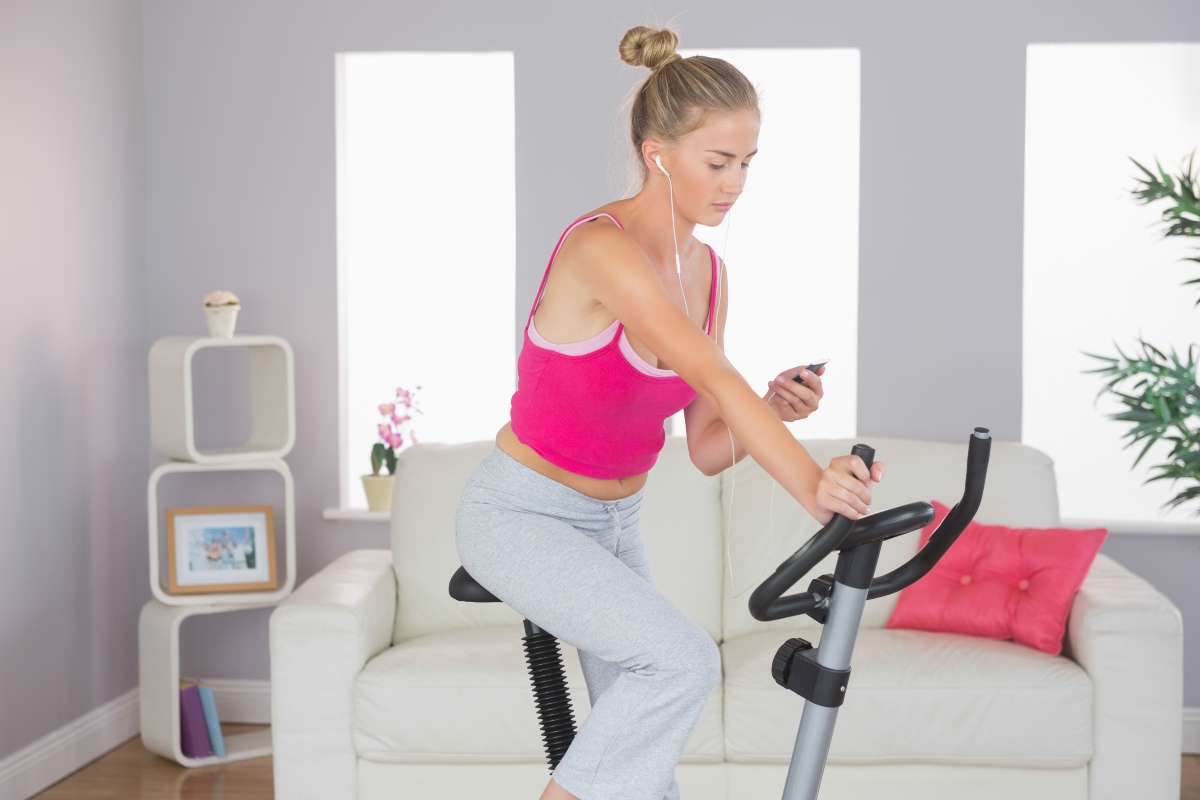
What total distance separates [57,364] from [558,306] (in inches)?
93.9

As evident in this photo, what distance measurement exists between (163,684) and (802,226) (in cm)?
239

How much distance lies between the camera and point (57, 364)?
3.34 m

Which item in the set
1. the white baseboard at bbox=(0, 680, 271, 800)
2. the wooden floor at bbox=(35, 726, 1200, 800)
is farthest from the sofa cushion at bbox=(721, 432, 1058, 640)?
the white baseboard at bbox=(0, 680, 271, 800)

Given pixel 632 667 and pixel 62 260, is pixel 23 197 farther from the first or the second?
pixel 632 667

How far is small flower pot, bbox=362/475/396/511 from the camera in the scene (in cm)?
374

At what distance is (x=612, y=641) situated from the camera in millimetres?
1326

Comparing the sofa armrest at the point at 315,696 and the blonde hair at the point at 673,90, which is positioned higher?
the blonde hair at the point at 673,90

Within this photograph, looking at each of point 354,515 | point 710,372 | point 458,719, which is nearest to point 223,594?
point 354,515

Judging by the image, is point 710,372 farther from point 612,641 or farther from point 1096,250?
point 1096,250

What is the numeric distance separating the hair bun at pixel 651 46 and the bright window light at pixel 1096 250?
2366mm

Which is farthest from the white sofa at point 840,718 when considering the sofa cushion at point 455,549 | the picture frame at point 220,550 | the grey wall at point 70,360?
the grey wall at point 70,360

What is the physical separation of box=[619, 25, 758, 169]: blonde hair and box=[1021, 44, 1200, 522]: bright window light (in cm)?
238

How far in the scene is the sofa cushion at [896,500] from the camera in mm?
3143

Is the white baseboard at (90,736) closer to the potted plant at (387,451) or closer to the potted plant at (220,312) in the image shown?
the potted plant at (387,451)
